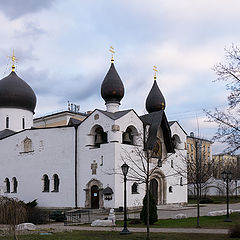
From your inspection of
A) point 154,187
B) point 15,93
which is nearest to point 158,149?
point 154,187

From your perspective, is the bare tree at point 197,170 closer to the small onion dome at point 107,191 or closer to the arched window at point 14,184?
the small onion dome at point 107,191

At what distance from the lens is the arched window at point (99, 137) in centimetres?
3191

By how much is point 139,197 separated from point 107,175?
3.41m

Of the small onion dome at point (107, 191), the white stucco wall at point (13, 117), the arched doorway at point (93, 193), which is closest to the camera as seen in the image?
the small onion dome at point (107, 191)

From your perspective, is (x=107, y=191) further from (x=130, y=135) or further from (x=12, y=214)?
(x=12, y=214)

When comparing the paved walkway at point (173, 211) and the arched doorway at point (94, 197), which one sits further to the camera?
the arched doorway at point (94, 197)

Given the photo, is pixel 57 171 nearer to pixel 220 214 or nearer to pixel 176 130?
pixel 176 130

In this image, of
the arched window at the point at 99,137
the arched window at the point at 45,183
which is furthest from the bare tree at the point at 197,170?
the arched window at the point at 45,183

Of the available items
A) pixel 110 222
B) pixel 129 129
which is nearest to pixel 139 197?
pixel 129 129

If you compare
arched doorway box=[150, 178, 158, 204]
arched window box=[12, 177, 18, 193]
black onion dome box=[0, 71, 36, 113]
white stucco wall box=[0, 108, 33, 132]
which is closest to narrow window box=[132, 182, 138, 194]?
arched doorway box=[150, 178, 158, 204]

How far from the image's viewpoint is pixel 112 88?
33.8 m

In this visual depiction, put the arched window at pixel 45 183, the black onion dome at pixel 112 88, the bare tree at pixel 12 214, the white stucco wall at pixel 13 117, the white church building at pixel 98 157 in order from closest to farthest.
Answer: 1. the bare tree at pixel 12 214
2. the white church building at pixel 98 157
3. the black onion dome at pixel 112 88
4. the arched window at pixel 45 183
5. the white stucco wall at pixel 13 117

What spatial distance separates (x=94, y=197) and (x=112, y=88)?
30.4 ft

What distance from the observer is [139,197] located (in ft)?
103
